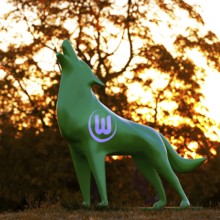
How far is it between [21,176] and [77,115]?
32.7ft

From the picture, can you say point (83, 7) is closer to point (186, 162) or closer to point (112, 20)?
point (112, 20)

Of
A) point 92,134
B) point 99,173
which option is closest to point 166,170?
point 99,173

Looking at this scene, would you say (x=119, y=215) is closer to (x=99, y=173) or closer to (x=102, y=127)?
(x=99, y=173)

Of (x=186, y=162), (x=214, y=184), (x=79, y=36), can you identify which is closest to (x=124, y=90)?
(x=79, y=36)

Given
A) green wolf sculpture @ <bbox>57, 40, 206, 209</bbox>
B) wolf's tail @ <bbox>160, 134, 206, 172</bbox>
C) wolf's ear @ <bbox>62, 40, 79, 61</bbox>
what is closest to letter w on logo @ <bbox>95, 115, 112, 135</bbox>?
green wolf sculpture @ <bbox>57, 40, 206, 209</bbox>

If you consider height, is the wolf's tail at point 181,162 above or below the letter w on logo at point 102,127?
below

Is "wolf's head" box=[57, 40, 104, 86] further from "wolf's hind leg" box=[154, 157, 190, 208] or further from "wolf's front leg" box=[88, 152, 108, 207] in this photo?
"wolf's hind leg" box=[154, 157, 190, 208]

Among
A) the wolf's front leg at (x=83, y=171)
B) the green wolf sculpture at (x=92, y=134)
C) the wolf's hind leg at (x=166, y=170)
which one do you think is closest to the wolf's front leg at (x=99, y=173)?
the green wolf sculpture at (x=92, y=134)

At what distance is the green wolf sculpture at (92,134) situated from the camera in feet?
30.0

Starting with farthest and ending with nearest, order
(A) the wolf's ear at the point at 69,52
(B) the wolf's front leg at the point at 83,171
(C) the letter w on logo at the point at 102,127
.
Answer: (A) the wolf's ear at the point at 69,52
(B) the wolf's front leg at the point at 83,171
(C) the letter w on logo at the point at 102,127

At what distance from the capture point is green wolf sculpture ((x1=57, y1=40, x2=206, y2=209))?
30.0ft

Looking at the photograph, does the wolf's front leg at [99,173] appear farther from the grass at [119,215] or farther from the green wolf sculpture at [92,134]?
the grass at [119,215]

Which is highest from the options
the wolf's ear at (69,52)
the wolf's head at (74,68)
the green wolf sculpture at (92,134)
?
the wolf's ear at (69,52)

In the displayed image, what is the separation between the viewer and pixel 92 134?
917cm
